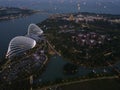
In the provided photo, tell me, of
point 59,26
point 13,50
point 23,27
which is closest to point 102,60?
point 13,50

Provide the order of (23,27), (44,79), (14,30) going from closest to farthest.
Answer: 1. (44,79)
2. (14,30)
3. (23,27)

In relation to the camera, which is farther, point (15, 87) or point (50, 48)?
point (50, 48)

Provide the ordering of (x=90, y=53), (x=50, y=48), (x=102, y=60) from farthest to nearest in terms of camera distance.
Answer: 1. (x=50, y=48)
2. (x=90, y=53)
3. (x=102, y=60)

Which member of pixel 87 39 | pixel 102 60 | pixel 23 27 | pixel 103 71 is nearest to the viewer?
pixel 103 71

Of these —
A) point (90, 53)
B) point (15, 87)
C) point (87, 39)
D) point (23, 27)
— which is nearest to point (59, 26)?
point (23, 27)

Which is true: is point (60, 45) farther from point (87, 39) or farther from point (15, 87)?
point (15, 87)

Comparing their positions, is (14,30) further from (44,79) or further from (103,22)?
(44,79)
